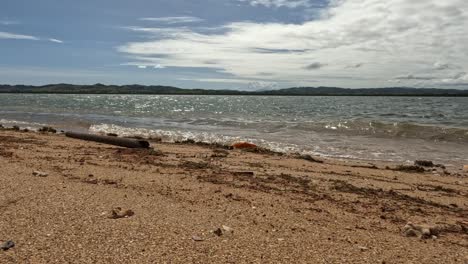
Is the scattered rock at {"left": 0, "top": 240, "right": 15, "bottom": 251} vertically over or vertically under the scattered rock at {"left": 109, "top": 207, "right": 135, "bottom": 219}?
over

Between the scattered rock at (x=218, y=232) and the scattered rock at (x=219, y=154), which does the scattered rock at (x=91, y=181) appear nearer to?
the scattered rock at (x=218, y=232)

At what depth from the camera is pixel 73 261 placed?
4.11 m

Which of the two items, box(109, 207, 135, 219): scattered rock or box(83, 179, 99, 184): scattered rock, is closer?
box(109, 207, 135, 219): scattered rock

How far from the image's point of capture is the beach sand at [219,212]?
4.54m

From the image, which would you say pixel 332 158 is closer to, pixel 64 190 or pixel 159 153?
pixel 159 153

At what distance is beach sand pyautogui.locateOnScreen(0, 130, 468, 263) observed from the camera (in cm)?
454

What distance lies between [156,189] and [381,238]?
3.91 m

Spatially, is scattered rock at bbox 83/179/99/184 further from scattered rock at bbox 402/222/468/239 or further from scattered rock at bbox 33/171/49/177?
scattered rock at bbox 402/222/468/239

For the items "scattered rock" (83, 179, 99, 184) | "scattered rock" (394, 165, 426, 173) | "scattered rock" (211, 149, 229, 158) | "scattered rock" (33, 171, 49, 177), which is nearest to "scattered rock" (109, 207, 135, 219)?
"scattered rock" (83, 179, 99, 184)

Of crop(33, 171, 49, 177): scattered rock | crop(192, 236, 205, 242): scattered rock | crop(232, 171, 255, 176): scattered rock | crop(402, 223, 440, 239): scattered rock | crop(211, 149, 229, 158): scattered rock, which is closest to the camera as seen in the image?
crop(192, 236, 205, 242): scattered rock

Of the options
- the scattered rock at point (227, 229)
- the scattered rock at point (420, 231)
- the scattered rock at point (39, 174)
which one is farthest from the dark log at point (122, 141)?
the scattered rock at point (420, 231)

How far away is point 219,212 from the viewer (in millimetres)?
6137

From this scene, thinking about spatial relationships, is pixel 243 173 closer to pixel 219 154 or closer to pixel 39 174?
pixel 219 154

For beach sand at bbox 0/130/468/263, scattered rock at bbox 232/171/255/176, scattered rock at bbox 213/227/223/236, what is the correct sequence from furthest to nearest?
scattered rock at bbox 232/171/255/176 → scattered rock at bbox 213/227/223/236 → beach sand at bbox 0/130/468/263
